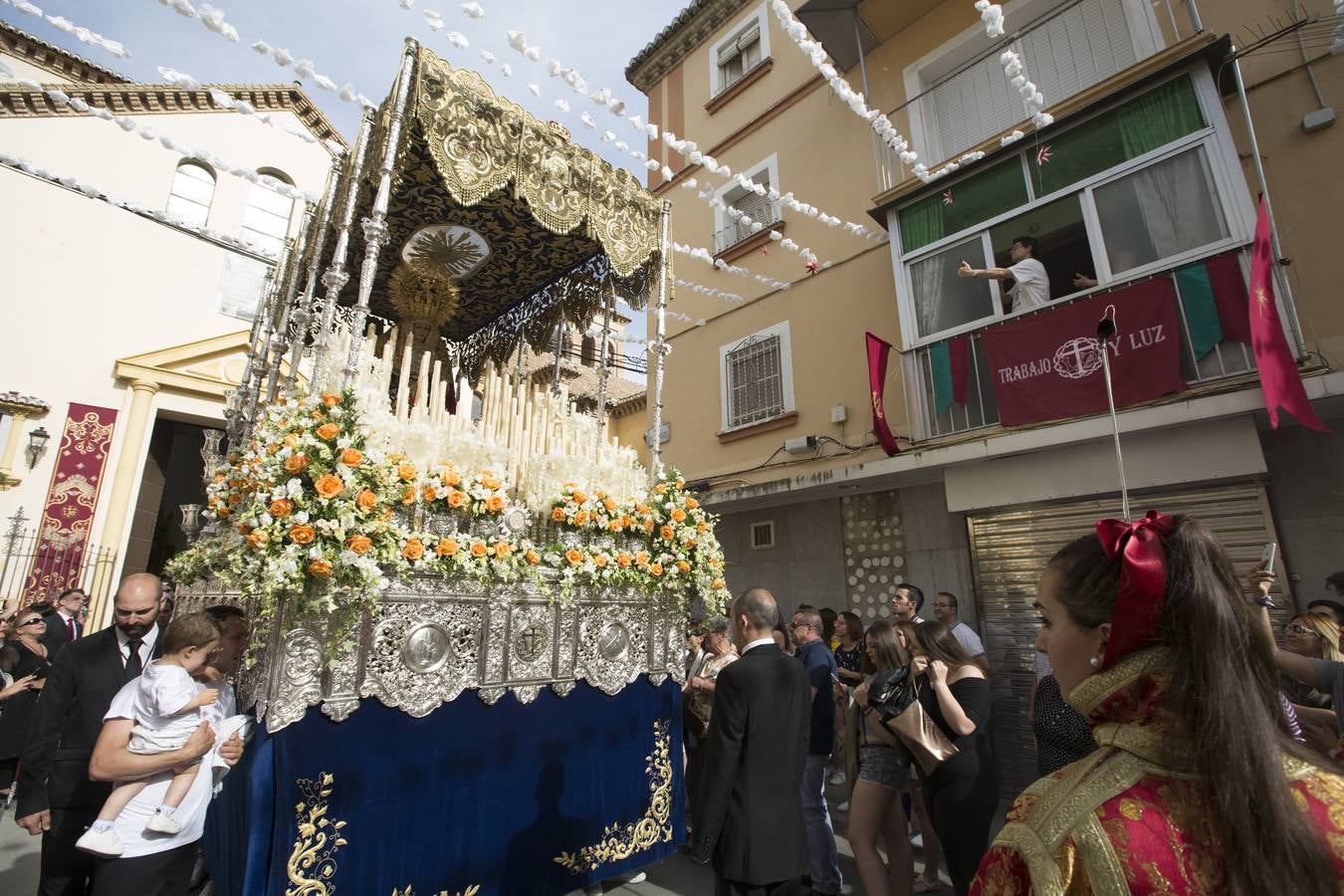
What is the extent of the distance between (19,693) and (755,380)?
9.76 meters

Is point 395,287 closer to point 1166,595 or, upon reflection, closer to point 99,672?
point 99,672

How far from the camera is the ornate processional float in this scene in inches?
126

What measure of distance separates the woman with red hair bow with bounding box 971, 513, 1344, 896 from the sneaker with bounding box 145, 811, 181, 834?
9.90 feet

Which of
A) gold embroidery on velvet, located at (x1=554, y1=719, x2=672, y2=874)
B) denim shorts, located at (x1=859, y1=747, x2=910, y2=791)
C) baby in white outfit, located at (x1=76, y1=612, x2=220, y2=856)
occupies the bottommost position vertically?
gold embroidery on velvet, located at (x1=554, y1=719, x2=672, y2=874)

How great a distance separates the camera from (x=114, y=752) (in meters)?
2.51

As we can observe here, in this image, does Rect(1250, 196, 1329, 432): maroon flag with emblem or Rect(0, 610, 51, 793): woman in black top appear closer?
Rect(0, 610, 51, 793): woman in black top

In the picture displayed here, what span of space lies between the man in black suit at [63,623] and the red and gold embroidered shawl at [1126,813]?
7764 mm

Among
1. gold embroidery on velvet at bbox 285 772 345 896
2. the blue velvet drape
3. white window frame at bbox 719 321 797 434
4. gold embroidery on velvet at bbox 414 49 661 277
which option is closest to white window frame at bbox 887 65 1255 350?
white window frame at bbox 719 321 797 434

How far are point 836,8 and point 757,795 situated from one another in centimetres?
1141

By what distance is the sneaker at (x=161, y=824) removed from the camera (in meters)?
2.56

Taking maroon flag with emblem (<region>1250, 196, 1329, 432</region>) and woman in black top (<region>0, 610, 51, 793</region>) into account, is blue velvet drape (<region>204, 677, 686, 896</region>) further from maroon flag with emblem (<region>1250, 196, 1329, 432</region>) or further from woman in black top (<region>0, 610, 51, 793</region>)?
maroon flag with emblem (<region>1250, 196, 1329, 432</region>)

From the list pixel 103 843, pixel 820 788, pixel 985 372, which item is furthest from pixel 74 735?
pixel 985 372

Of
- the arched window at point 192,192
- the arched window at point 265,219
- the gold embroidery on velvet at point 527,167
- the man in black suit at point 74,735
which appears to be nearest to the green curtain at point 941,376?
the gold embroidery on velvet at point 527,167

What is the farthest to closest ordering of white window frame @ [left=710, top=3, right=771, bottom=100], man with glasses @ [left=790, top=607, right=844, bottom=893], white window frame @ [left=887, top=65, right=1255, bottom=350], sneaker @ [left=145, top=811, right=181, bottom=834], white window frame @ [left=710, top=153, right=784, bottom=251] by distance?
white window frame @ [left=710, top=3, right=771, bottom=100]
white window frame @ [left=710, top=153, right=784, bottom=251]
white window frame @ [left=887, top=65, right=1255, bottom=350]
man with glasses @ [left=790, top=607, right=844, bottom=893]
sneaker @ [left=145, top=811, right=181, bottom=834]
